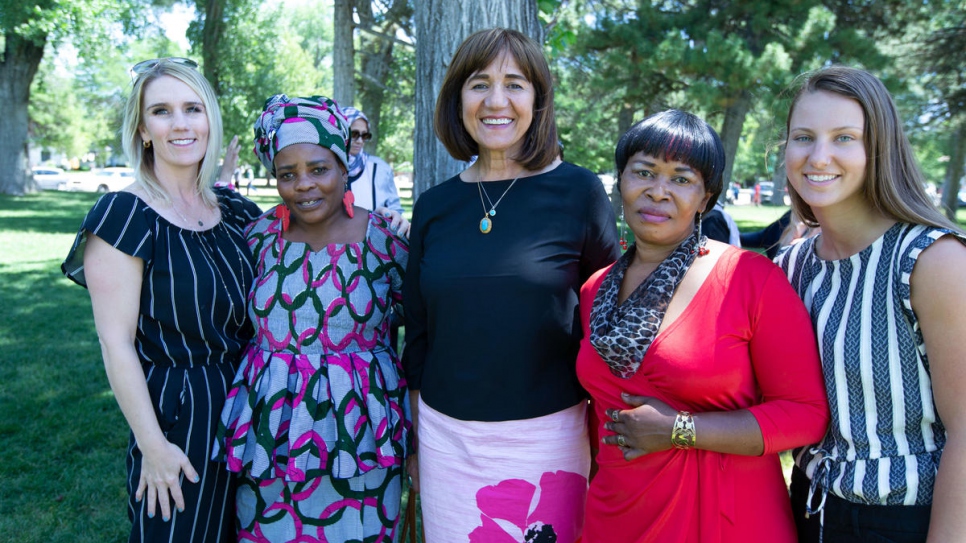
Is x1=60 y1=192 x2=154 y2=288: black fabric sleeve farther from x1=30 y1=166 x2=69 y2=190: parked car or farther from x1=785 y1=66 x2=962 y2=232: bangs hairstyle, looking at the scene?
x1=30 y1=166 x2=69 y2=190: parked car

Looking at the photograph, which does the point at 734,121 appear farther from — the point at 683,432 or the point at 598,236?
the point at 683,432

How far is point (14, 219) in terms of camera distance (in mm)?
17906

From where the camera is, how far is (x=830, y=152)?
178 centimetres

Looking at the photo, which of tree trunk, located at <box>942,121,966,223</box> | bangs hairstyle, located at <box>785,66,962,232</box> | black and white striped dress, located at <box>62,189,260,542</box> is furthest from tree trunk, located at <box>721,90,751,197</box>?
black and white striped dress, located at <box>62,189,260,542</box>

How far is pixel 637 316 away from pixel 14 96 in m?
28.6

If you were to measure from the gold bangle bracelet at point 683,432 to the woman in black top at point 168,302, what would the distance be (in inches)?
61.2

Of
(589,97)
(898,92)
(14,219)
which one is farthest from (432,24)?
(14,219)

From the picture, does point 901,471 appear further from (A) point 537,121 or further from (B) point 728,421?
(A) point 537,121

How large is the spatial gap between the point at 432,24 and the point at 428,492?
211 cm

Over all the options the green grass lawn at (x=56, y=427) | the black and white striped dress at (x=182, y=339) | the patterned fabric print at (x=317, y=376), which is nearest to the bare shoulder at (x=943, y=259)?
the patterned fabric print at (x=317, y=376)

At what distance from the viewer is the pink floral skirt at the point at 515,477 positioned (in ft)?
7.30

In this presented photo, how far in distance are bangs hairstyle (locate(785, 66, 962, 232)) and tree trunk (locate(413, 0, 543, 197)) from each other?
5.84 feet

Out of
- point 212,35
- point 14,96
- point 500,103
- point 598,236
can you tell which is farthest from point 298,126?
point 14,96

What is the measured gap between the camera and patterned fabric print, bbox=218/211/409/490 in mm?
2357
